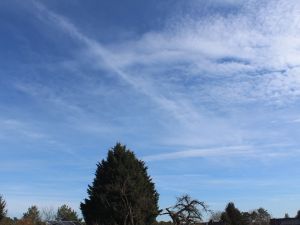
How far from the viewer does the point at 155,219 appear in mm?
55875

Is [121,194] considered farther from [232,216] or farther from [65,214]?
[65,214]

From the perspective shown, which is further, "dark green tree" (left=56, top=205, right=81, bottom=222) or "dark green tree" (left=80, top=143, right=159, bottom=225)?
"dark green tree" (left=56, top=205, right=81, bottom=222)

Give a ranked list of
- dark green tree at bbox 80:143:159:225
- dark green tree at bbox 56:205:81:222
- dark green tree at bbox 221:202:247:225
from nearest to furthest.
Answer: dark green tree at bbox 80:143:159:225 < dark green tree at bbox 221:202:247:225 < dark green tree at bbox 56:205:81:222

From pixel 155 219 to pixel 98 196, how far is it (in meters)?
7.29

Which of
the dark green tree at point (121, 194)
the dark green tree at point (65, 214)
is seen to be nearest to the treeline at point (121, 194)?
the dark green tree at point (121, 194)

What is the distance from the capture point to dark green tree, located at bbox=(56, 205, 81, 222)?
111613 millimetres

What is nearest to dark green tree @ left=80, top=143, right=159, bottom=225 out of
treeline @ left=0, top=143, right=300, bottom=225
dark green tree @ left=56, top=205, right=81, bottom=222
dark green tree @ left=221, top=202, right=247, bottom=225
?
treeline @ left=0, top=143, right=300, bottom=225

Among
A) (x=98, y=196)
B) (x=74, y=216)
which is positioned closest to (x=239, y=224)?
(x=98, y=196)

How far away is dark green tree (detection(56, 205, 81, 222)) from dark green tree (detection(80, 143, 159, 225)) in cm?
5539

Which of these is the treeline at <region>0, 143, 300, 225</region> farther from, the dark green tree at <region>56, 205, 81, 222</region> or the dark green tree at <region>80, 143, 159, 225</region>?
the dark green tree at <region>56, 205, 81, 222</region>

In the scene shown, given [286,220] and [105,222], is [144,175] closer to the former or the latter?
[105,222]

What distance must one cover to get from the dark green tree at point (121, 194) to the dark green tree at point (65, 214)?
55.4 metres

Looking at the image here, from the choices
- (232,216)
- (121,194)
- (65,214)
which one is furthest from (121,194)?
(65,214)

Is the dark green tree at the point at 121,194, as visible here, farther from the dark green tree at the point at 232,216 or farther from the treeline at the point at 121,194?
the dark green tree at the point at 232,216
